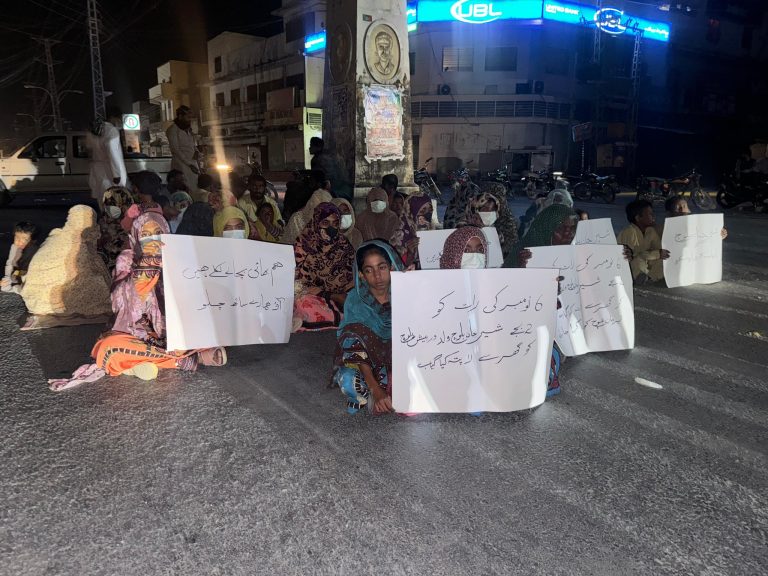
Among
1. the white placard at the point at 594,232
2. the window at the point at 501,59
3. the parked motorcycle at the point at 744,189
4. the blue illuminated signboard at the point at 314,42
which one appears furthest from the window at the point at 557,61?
the white placard at the point at 594,232

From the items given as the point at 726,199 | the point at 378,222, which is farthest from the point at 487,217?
the point at 726,199

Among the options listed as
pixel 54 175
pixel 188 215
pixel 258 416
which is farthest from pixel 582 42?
pixel 258 416

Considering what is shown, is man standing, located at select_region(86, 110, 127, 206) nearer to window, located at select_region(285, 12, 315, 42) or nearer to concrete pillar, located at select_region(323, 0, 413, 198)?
concrete pillar, located at select_region(323, 0, 413, 198)

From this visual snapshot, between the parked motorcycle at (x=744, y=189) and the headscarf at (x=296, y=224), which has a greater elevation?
the parked motorcycle at (x=744, y=189)

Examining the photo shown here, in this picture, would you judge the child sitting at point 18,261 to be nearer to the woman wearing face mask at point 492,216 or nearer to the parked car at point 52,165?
the woman wearing face mask at point 492,216

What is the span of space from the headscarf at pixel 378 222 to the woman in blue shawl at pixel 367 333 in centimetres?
305

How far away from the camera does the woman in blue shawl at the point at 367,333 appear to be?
10.1 feet

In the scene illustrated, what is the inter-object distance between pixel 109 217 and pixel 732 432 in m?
5.03

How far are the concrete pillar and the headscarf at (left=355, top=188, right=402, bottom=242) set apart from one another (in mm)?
3762

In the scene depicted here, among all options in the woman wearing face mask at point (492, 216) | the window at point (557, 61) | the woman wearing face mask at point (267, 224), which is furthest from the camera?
the window at point (557, 61)

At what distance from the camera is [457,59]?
2994cm

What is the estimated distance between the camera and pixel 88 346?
435cm

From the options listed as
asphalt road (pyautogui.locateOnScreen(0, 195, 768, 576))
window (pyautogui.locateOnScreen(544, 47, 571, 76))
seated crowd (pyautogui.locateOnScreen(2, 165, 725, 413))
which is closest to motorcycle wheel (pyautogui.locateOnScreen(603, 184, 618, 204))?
seated crowd (pyautogui.locateOnScreen(2, 165, 725, 413))

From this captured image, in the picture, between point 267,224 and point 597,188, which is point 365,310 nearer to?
point 267,224
